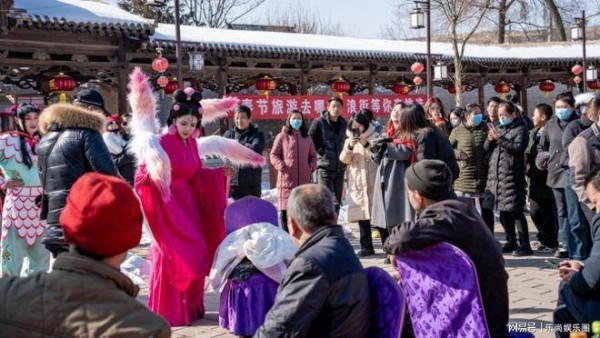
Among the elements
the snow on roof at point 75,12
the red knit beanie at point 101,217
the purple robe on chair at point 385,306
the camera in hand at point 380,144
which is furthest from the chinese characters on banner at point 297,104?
the red knit beanie at point 101,217

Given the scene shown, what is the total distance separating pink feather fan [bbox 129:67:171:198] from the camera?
4809mm

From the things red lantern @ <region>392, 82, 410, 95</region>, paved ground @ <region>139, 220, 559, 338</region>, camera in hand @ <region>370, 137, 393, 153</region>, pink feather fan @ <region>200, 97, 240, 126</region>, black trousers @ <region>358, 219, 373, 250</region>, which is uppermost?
red lantern @ <region>392, 82, 410, 95</region>

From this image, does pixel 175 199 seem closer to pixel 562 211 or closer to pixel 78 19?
pixel 562 211

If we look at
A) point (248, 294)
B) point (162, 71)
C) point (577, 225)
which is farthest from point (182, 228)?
point (162, 71)

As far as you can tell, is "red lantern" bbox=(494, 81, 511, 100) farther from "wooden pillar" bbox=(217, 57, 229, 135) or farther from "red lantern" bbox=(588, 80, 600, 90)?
"wooden pillar" bbox=(217, 57, 229, 135)

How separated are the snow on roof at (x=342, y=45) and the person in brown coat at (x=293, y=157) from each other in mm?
5875

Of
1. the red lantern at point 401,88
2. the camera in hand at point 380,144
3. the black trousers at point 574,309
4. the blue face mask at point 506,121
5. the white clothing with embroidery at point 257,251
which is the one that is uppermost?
the red lantern at point 401,88

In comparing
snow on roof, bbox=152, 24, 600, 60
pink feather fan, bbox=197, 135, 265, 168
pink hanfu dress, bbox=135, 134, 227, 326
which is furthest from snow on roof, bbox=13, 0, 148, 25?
pink hanfu dress, bbox=135, 134, 227, 326

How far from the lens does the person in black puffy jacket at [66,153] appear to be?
4.39 m

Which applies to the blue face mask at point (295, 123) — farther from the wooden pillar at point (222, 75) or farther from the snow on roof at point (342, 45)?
the wooden pillar at point (222, 75)

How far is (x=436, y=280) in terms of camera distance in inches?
120

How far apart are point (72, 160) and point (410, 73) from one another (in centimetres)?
1430

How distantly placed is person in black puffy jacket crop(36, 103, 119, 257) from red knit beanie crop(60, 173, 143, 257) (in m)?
2.52

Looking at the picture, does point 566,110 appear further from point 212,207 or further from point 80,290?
point 80,290
